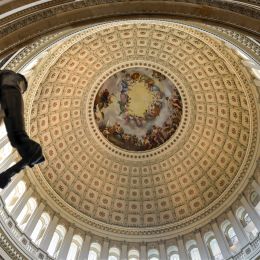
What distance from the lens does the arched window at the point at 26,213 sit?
64.5 ft

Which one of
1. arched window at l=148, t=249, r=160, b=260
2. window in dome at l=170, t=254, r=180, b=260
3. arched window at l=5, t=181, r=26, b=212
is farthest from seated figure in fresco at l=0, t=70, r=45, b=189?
arched window at l=148, t=249, r=160, b=260

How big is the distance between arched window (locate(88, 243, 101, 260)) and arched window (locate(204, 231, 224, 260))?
20.1 feet

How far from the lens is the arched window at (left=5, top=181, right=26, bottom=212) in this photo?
19094 millimetres

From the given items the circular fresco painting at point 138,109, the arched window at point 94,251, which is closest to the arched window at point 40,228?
the arched window at point 94,251

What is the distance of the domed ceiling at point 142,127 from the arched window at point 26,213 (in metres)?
1.78

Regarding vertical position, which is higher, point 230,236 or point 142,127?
point 142,127

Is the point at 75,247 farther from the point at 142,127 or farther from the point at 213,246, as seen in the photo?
the point at 142,127

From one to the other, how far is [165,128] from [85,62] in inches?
289

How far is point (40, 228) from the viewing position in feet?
70.0

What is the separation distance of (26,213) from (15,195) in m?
1.22

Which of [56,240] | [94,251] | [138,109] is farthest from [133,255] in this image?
[138,109]

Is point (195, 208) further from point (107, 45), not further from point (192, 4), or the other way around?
point (192, 4)

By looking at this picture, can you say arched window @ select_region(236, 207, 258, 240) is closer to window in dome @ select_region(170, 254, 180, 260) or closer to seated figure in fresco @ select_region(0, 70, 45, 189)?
window in dome @ select_region(170, 254, 180, 260)

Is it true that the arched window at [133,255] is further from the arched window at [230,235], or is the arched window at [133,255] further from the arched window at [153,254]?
the arched window at [230,235]
